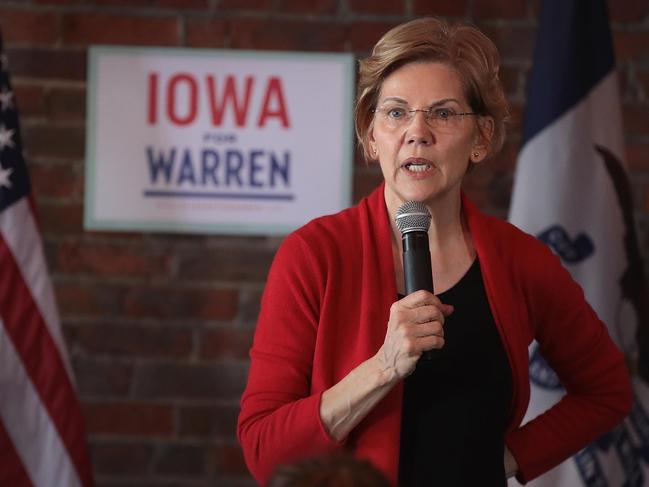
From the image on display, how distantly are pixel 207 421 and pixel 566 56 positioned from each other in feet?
4.49

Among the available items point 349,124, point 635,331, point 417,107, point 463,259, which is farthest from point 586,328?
point 349,124

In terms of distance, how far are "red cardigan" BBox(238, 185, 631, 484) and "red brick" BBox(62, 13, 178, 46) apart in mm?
1278

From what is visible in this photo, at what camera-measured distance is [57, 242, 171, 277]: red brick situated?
2725 millimetres

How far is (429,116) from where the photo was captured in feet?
5.06

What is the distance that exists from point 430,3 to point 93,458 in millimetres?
1570

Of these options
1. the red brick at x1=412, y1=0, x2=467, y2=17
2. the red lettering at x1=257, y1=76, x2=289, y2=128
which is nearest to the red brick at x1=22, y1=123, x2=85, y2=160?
the red lettering at x1=257, y1=76, x2=289, y2=128

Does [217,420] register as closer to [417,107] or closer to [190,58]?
[190,58]

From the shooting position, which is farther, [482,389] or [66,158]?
[66,158]

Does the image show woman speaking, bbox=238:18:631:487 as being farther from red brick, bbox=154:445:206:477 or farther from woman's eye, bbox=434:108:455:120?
red brick, bbox=154:445:206:477

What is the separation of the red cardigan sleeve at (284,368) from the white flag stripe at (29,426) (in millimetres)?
1014

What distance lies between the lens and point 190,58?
106 inches

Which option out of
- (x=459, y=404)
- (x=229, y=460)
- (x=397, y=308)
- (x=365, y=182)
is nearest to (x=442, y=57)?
(x=397, y=308)

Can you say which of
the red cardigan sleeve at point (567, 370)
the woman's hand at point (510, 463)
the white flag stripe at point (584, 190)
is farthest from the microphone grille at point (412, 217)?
the white flag stripe at point (584, 190)

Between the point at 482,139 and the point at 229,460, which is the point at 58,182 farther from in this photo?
the point at 482,139
